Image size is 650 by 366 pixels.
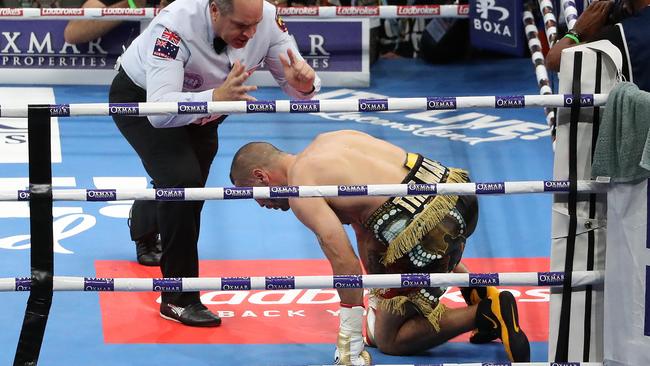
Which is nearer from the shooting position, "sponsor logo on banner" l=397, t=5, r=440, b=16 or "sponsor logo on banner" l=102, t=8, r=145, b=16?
"sponsor logo on banner" l=102, t=8, r=145, b=16

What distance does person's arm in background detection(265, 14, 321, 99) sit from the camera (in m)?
4.48

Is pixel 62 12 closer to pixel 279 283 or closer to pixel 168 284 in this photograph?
pixel 168 284

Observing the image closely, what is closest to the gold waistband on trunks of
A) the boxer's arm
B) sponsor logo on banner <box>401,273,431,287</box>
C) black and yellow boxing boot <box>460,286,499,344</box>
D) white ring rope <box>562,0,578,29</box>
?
the boxer's arm

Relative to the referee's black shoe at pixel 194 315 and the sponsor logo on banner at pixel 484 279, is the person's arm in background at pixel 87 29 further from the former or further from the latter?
the sponsor logo on banner at pixel 484 279

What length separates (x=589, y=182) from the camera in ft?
11.6

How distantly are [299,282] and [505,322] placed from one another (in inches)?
43.4

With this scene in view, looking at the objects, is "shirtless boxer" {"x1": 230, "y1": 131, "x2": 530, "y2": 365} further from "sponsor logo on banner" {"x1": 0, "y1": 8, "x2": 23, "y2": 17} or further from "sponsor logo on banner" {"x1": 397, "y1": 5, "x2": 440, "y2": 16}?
"sponsor logo on banner" {"x1": 0, "y1": 8, "x2": 23, "y2": 17}

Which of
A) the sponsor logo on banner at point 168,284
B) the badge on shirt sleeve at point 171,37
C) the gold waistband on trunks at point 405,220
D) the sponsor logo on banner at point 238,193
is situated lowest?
the sponsor logo on banner at point 168,284

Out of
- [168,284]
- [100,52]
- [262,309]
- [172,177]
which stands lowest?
[262,309]

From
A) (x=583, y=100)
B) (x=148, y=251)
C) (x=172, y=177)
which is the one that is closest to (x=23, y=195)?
(x=172, y=177)

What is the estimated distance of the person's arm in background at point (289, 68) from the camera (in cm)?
448

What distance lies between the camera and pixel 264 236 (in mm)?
5883

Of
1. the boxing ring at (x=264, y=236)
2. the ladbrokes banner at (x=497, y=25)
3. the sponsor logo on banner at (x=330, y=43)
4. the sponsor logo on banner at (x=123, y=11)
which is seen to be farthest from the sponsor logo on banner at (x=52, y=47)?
the ladbrokes banner at (x=497, y=25)

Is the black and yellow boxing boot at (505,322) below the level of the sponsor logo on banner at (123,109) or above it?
below
